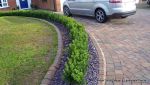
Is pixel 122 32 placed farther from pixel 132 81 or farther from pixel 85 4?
pixel 132 81

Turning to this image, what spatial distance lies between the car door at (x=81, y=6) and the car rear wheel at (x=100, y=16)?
516 millimetres

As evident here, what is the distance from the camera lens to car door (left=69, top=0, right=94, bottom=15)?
537 inches

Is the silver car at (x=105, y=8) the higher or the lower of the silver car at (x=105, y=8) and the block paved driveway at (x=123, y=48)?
the higher

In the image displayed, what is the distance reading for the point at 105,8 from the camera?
12.6 meters

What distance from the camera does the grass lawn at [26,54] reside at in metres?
5.81

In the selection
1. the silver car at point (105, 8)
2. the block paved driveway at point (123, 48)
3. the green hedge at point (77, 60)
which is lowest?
the block paved driveway at point (123, 48)

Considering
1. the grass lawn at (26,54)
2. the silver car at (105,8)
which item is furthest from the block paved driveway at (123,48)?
the grass lawn at (26,54)

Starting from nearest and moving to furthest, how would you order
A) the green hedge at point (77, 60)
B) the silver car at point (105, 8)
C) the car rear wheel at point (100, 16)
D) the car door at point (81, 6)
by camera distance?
the green hedge at point (77, 60) → the silver car at point (105, 8) → the car rear wheel at point (100, 16) → the car door at point (81, 6)

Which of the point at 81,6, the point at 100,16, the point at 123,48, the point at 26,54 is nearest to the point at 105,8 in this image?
the point at 100,16

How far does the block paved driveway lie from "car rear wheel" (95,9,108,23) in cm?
24

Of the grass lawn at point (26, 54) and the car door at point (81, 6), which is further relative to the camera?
the car door at point (81, 6)

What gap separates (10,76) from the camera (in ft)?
19.2

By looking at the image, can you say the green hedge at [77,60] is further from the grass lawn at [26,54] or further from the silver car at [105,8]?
the silver car at [105,8]

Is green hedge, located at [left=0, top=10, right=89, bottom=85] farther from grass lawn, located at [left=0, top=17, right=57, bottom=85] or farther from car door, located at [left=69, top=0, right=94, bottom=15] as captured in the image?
car door, located at [left=69, top=0, right=94, bottom=15]
